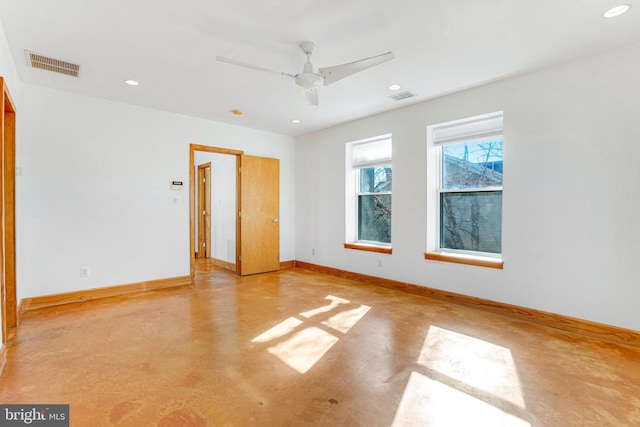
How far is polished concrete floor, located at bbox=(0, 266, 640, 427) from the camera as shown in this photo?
6.00 feet

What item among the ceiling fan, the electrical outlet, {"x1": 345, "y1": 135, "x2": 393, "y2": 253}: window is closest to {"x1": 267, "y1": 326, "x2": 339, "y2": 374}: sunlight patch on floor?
{"x1": 345, "y1": 135, "x2": 393, "y2": 253}: window

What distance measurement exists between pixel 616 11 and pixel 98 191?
5679 millimetres

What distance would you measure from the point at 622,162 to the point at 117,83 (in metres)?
5.34

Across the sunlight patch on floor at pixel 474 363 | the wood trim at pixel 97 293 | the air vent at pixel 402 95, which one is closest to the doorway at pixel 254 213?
the wood trim at pixel 97 293

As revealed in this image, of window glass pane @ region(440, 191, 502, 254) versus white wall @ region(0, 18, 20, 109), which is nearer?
white wall @ region(0, 18, 20, 109)

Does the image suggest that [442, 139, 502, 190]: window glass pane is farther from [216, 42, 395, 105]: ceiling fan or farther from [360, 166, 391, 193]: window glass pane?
[216, 42, 395, 105]: ceiling fan

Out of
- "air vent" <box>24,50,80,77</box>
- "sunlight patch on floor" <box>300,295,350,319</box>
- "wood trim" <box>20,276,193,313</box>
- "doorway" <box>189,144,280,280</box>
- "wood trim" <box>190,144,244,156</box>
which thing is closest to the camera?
"air vent" <box>24,50,80,77</box>

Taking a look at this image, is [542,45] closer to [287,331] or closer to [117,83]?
[287,331]

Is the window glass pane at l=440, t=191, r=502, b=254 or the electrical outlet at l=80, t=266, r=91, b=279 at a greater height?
the window glass pane at l=440, t=191, r=502, b=254

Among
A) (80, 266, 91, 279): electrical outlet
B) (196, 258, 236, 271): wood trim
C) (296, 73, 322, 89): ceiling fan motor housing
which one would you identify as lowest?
(196, 258, 236, 271): wood trim

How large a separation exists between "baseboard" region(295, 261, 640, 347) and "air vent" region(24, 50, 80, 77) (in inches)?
184

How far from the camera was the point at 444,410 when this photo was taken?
1.85 meters

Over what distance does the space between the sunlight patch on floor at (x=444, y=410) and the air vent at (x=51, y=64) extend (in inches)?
170

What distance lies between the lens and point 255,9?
2281 millimetres
